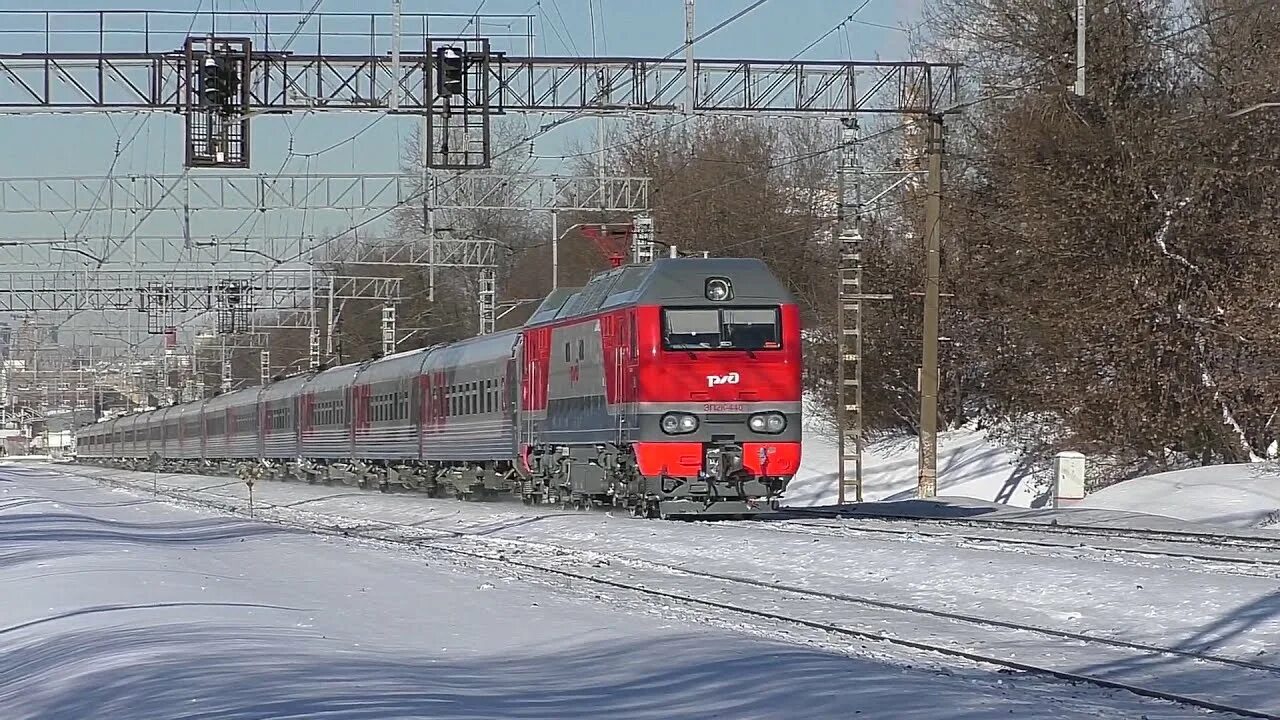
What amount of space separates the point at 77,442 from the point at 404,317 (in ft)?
154

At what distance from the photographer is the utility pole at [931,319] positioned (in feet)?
107

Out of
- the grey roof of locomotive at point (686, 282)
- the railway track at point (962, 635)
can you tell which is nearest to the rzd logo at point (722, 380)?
the grey roof of locomotive at point (686, 282)

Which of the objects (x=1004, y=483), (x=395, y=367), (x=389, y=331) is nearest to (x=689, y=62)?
(x=395, y=367)

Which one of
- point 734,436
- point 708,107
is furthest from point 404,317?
point 734,436

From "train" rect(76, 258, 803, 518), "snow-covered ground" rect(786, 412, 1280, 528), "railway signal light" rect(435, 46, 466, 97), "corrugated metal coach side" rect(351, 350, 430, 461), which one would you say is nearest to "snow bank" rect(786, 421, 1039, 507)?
"snow-covered ground" rect(786, 412, 1280, 528)

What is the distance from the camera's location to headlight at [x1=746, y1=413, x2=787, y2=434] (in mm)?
24328

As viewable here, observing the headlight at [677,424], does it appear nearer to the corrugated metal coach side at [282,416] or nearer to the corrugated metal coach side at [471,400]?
the corrugated metal coach side at [471,400]

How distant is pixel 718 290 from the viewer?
24547 millimetres

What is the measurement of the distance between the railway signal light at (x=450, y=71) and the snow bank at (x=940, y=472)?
19797mm

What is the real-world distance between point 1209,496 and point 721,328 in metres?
10.9

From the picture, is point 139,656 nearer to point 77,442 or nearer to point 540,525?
point 540,525

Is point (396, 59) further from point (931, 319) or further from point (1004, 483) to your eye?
point (1004, 483)

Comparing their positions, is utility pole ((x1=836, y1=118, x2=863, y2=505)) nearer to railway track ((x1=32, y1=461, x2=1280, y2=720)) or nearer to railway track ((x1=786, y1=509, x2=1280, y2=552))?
railway track ((x1=786, y1=509, x2=1280, y2=552))

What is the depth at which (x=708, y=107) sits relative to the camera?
97.1 feet
